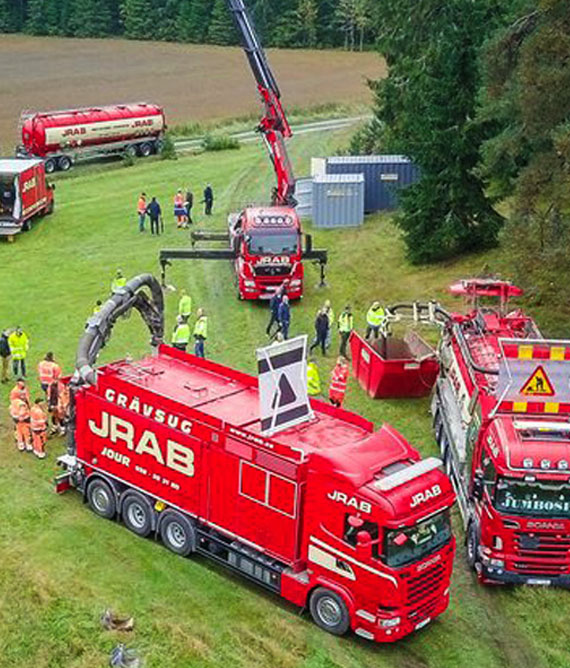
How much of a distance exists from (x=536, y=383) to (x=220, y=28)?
92.9 meters

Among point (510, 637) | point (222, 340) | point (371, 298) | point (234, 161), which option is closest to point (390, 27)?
point (234, 161)

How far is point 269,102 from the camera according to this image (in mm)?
38062

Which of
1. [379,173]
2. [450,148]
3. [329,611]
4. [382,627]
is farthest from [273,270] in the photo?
[382,627]

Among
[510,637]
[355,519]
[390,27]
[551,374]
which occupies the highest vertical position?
[390,27]

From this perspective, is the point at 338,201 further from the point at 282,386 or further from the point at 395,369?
the point at 282,386

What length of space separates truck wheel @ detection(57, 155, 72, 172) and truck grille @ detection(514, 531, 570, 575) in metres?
40.8

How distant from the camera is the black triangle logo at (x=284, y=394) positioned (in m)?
16.5

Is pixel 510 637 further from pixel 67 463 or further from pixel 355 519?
pixel 67 463

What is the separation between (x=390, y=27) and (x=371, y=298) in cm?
1773

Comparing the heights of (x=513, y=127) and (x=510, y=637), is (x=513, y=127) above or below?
above

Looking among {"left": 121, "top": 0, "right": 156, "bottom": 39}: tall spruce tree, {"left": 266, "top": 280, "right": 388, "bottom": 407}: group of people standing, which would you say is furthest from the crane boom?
{"left": 121, "top": 0, "right": 156, "bottom": 39}: tall spruce tree

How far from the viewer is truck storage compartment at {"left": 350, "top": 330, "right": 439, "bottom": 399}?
2520 centimetres

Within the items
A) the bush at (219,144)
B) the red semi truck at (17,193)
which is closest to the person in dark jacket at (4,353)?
the red semi truck at (17,193)

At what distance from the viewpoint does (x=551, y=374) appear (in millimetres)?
17938
